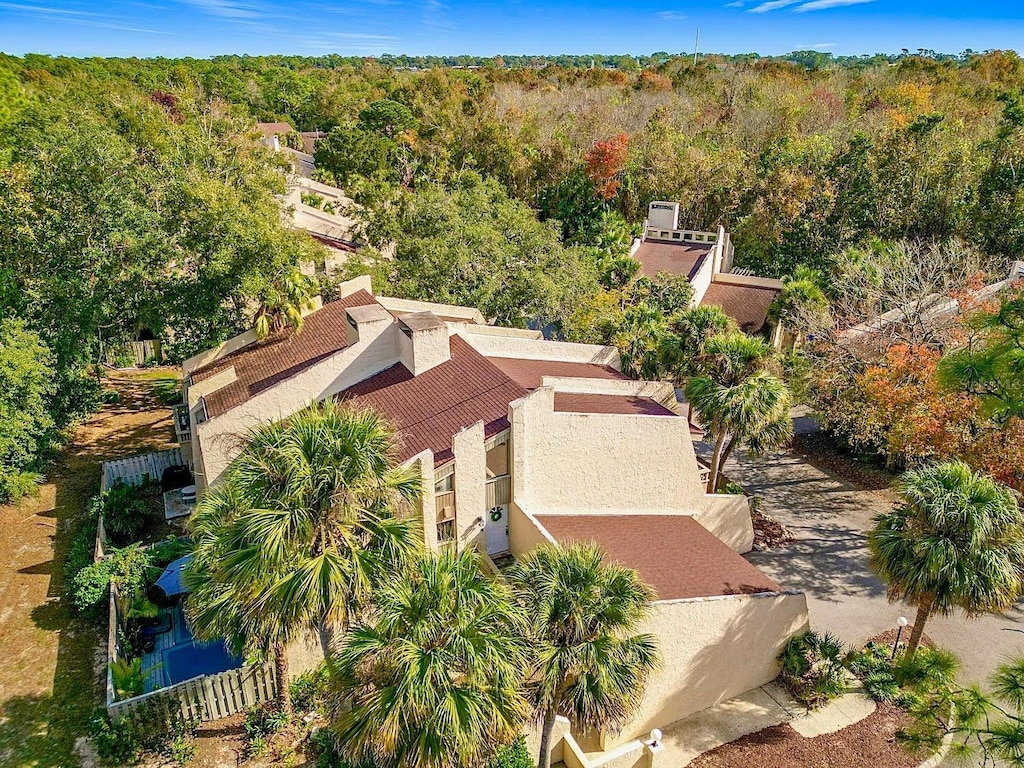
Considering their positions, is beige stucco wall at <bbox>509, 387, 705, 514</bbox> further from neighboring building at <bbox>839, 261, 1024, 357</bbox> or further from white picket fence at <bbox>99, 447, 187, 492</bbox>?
white picket fence at <bbox>99, 447, 187, 492</bbox>

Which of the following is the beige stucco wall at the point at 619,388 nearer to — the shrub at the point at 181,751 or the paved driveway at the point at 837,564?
the paved driveway at the point at 837,564

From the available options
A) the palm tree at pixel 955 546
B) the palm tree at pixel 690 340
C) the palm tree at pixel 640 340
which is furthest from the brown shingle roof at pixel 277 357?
the palm tree at pixel 955 546

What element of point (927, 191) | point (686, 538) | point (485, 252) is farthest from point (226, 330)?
point (927, 191)

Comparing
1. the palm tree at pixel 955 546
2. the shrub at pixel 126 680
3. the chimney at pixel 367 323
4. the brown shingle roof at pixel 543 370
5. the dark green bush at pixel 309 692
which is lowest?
the dark green bush at pixel 309 692

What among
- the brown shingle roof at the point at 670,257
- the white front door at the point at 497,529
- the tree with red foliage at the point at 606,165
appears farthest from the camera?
the tree with red foliage at the point at 606,165

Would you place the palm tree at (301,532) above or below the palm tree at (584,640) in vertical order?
above

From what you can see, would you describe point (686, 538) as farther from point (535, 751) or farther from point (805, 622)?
point (535, 751)

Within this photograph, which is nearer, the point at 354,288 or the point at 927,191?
the point at 354,288
